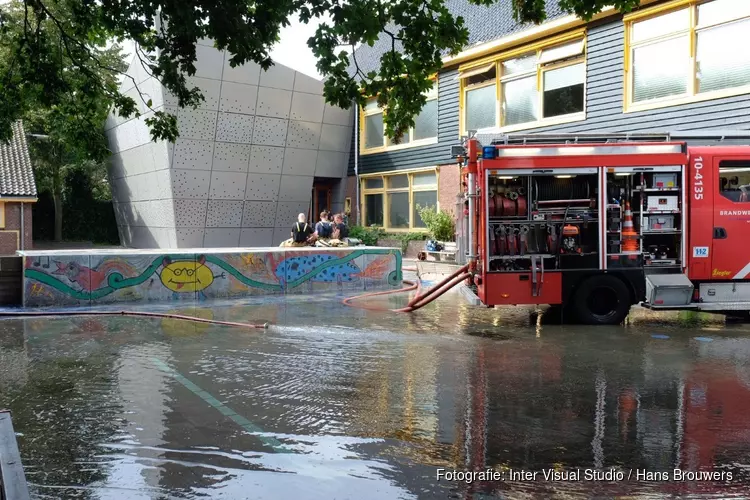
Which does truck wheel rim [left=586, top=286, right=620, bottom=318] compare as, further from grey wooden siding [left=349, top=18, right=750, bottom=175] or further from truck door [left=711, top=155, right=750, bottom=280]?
grey wooden siding [left=349, top=18, right=750, bottom=175]

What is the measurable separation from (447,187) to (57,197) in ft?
63.9

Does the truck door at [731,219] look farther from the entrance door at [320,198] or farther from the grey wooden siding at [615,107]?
the entrance door at [320,198]

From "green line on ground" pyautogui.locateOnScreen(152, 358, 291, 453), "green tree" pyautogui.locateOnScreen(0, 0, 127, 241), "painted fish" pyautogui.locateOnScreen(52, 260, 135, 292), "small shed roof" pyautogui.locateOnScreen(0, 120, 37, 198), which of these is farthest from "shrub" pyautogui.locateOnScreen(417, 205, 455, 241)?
"small shed roof" pyautogui.locateOnScreen(0, 120, 37, 198)

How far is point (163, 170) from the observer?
23.5 metres

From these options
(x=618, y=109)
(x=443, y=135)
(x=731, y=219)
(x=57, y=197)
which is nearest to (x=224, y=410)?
(x=731, y=219)

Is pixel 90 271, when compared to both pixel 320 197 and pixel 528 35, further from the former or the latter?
pixel 320 197

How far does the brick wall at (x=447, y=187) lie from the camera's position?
855 inches

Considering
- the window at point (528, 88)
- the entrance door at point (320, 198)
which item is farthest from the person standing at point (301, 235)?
the entrance door at point (320, 198)

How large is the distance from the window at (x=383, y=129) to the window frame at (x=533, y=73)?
1511 millimetres

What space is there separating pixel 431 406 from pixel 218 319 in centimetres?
614

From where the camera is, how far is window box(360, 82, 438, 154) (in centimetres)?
2323

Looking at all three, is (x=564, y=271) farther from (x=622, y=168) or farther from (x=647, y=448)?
(x=647, y=448)

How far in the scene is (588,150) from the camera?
10297mm

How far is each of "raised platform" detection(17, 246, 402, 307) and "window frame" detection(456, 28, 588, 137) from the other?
160 inches
